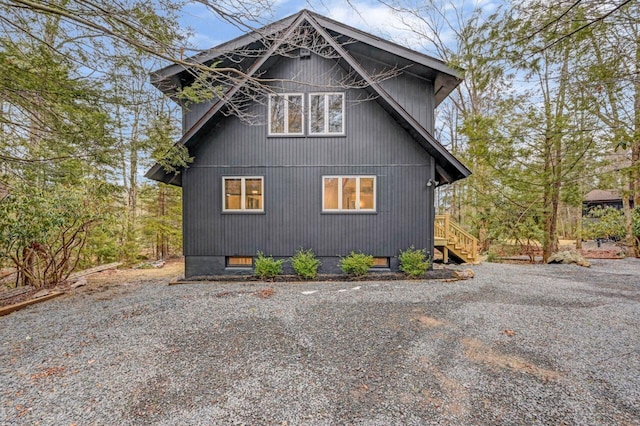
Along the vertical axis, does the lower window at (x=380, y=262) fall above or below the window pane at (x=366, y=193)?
below

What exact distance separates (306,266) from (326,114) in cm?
414

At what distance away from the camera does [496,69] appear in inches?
167

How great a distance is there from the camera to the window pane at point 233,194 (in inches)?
314

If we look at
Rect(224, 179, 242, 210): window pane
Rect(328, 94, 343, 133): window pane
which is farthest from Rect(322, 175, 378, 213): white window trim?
Rect(224, 179, 242, 210): window pane

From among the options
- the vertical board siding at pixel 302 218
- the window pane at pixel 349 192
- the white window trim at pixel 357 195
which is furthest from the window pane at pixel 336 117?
the window pane at pixel 349 192

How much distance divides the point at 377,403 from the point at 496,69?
4.65 m

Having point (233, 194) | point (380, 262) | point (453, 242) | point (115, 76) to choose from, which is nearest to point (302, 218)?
point (233, 194)

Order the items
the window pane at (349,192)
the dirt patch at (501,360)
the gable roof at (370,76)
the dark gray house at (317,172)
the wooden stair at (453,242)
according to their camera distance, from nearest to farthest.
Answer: the dirt patch at (501,360) → the gable roof at (370,76) → the dark gray house at (317,172) → the window pane at (349,192) → the wooden stair at (453,242)

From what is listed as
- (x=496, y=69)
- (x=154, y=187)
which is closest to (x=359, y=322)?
(x=496, y=69)

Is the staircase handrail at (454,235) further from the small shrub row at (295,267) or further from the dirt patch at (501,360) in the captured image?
the dirt patch at (501,360)

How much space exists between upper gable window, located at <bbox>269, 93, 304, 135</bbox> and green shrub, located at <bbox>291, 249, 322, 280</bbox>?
339 cm

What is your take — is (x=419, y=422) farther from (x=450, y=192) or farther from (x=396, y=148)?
(x=450, y=192)

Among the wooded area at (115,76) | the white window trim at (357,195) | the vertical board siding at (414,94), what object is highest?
the vertical board siding at (414,94)

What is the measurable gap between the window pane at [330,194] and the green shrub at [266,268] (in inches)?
80.7
